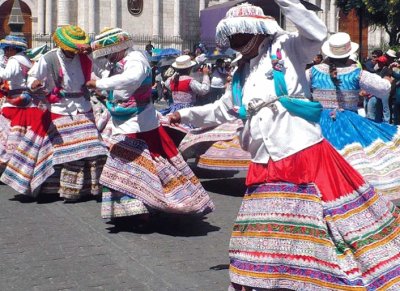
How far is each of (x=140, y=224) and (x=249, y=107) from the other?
10.1 ft

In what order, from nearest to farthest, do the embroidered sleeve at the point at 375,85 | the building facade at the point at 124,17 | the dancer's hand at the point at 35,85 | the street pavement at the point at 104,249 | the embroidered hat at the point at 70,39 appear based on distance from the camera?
1. the street pavement at the point at 104,249
2. the embroidered sleeve at the point at 375,85
3. the dancer's hand at the point at 35,85
4. the embroidered hat at the point at 70,39
5. the building facade at the point at 124,17

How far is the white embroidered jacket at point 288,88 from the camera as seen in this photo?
4523mm

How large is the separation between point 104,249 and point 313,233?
2.67m

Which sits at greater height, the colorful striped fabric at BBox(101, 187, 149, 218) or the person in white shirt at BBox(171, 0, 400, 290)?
the person in white shirt at BBox(171, 0, 400, 290)

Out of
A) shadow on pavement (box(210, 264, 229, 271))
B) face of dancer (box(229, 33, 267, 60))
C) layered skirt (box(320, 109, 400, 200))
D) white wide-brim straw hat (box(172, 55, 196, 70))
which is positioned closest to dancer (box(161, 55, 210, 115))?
white wide-brim straw hat (box(172, 55, 196, 70))

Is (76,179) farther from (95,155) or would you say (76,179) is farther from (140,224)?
(140,224)

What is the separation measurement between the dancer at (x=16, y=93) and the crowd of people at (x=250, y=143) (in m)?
0.02

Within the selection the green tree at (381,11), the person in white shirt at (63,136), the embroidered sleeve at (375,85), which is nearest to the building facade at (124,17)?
the green tree at (381,11)

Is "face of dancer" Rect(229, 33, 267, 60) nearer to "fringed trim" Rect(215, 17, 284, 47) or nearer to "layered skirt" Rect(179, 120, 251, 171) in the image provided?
"fringed trim" Rect(215, 17, 284, 47)

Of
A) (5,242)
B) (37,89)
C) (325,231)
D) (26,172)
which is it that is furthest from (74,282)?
(26,172)

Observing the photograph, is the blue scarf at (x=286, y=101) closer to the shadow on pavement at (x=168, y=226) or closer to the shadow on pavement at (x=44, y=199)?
the shadow on pavement at (x=168, y=226)

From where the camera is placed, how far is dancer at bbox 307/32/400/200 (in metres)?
7.84

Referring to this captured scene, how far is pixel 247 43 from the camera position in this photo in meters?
4.84

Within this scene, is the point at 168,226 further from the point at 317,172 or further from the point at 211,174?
the point at 211,174
